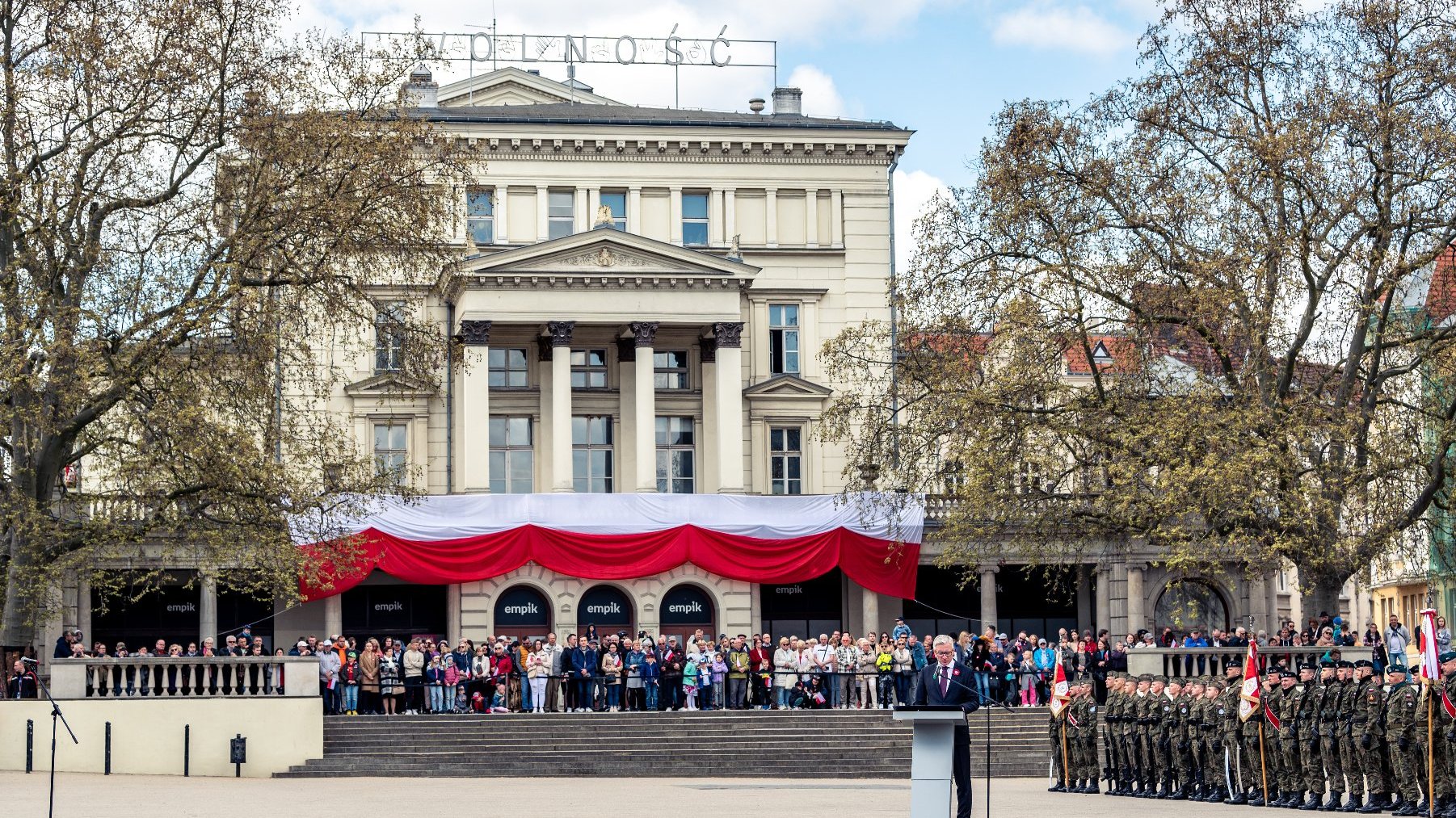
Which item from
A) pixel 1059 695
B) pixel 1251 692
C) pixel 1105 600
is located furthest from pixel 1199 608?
pixel 1251 692

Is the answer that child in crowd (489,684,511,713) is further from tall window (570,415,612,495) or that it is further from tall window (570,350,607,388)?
tall window (570,350,607,388)

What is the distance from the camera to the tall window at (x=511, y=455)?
62.9 meters

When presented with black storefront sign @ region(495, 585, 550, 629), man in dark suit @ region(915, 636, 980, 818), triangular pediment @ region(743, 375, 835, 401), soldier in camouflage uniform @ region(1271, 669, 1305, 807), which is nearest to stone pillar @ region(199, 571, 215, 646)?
black storefront sign @ region(495, 585, 550, 629)

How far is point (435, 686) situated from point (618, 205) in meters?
24.0

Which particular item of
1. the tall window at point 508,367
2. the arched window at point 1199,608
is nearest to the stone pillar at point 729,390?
the tall window at point 508,367

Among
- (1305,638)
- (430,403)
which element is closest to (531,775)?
(1305,638)

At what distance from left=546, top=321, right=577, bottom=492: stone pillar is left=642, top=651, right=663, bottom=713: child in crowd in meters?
15.5

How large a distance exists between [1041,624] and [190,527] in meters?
32.5

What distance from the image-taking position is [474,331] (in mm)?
60281

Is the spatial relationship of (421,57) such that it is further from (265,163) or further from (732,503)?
(732,503)

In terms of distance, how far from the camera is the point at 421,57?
124 ft

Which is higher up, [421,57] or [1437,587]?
[421,57]

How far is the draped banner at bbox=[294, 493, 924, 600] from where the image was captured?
55.6 m

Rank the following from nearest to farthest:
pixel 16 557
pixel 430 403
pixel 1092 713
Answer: pixel 1092 713 → pixel 16 557 → pixel 430 403
